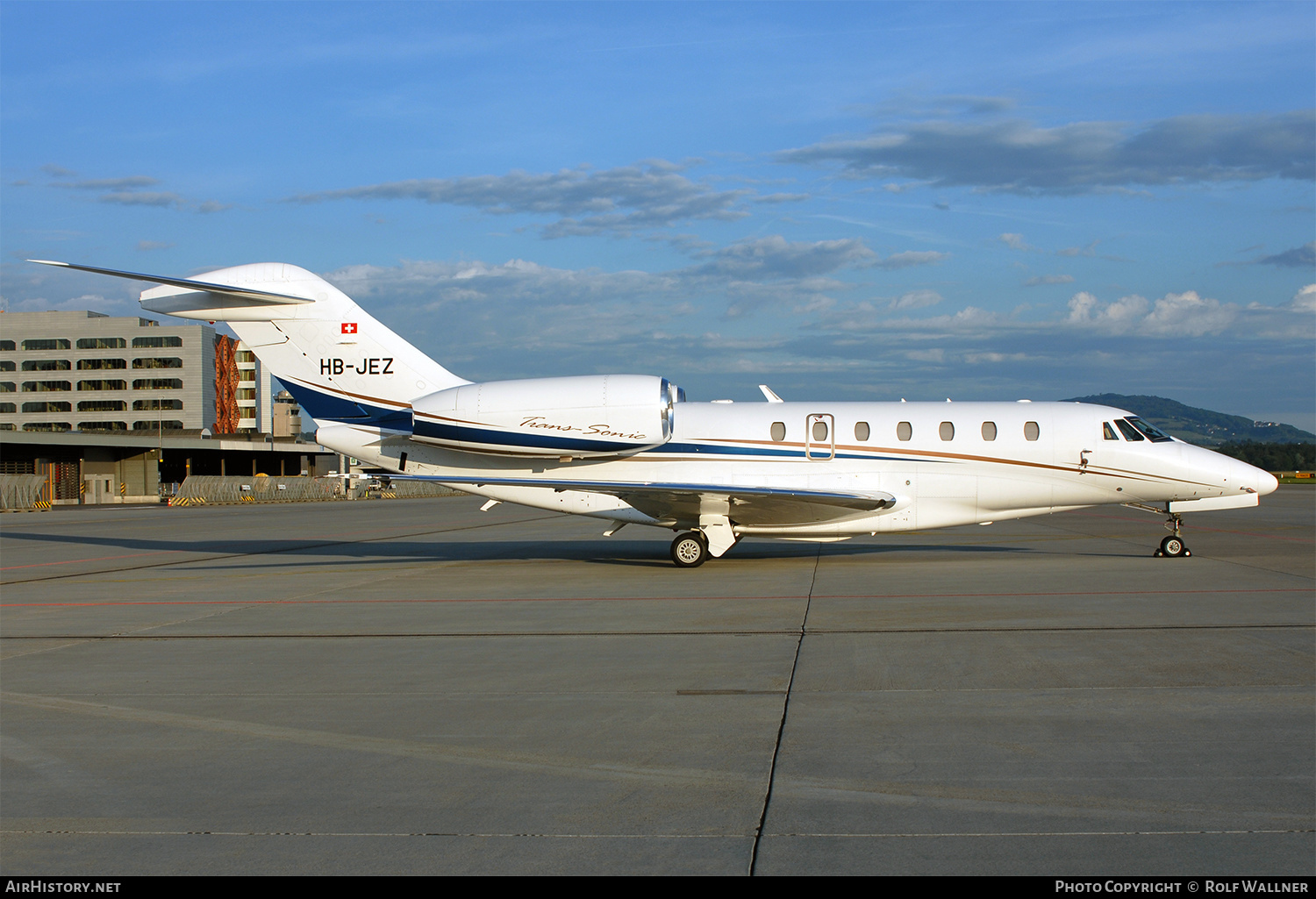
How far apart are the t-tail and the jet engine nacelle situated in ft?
3.25

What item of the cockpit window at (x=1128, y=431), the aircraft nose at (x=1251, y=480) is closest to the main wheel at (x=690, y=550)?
the cockpit window at (x=1128, y=431)

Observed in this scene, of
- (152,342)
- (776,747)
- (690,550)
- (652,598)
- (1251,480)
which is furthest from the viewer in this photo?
(152,342)

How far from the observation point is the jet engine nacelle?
16312 mm

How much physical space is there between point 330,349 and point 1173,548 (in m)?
15.1

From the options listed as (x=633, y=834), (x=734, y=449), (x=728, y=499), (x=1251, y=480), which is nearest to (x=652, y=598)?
(x=728, y=499)

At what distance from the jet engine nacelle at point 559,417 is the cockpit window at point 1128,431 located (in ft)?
25.6

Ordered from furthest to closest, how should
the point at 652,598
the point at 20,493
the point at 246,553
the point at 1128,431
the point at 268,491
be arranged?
1. the point at 268,491
2. the point at 20,493
3. the point at 246,553
4. the point at 1128,431
5. the point at 652,598

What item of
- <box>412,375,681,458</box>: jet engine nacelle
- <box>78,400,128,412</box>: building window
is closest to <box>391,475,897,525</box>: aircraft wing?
<box>412,375,681,458</box>: jet engine nacelle

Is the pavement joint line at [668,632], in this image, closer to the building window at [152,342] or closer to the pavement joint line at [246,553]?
the pavement joint line at [246,553]

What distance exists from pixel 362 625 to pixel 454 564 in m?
7.22

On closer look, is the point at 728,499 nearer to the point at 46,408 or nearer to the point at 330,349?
the point at 330,349

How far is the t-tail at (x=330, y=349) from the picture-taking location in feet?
56.7

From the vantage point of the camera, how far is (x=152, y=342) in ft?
389

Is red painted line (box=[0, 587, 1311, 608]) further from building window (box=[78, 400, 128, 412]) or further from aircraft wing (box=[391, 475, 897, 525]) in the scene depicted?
building window (box=[78, 400, 128, 412])
